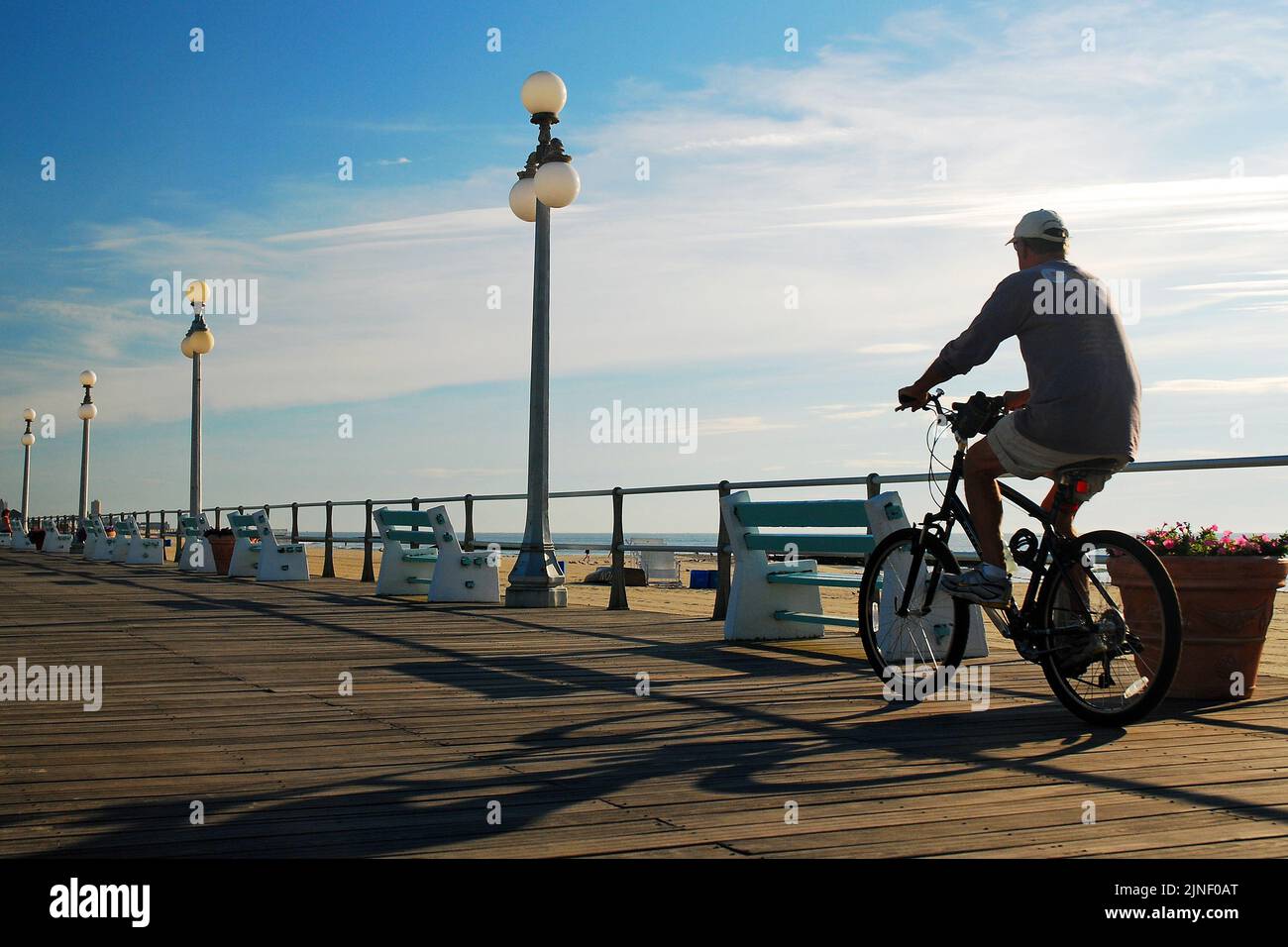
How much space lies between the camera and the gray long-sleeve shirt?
4.96m

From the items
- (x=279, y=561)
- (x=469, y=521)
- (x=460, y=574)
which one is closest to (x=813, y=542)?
(x=460, y=574)

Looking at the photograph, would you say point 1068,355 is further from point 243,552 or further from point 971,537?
point 243,552

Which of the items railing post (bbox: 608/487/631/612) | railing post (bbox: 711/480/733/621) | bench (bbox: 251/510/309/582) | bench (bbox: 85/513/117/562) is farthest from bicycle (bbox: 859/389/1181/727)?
bench (bbox: 85/513/117/562)

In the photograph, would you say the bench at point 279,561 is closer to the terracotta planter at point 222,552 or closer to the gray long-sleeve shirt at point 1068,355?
the terracotta planter at point 222,552

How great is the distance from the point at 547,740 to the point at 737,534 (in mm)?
3780

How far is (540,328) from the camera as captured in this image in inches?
482

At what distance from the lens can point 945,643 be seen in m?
6.27

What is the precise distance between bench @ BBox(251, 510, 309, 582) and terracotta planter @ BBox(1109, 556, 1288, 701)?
44.1 ft

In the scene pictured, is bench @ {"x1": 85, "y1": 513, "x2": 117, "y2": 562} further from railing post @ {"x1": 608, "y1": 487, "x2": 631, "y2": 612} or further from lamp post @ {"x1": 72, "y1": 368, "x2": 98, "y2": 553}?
railing post @ {"x1": 608, "y1": 487, "x2": 631, "y2": 612}

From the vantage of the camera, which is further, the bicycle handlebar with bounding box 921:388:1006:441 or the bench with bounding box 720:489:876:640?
the bench with bounding box 720:489:876:640

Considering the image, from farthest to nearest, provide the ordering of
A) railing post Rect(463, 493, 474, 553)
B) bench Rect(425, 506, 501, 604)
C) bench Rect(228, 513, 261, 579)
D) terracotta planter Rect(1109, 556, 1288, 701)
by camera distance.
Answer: bench Rect(228, 513, 261, 579) < railing post Rect(463, 493, 474, 553) < bench Rect(425, 506, 501, 604) < terracotta planter Rect(1109, 556, 1288, 701)

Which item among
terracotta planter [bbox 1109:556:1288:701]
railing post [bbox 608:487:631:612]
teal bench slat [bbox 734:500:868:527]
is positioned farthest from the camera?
railing post [bbox 608:487:631:612]

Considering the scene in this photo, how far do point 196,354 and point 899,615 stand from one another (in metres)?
18.7
